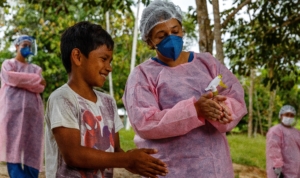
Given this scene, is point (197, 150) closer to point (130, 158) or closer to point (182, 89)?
point (182, 89)

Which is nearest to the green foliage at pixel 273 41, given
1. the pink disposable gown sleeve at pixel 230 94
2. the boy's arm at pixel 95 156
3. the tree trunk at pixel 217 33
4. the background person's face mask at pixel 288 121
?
the background person's face mask at pixel 288 121

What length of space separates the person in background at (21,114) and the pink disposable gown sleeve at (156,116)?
3.41 meters

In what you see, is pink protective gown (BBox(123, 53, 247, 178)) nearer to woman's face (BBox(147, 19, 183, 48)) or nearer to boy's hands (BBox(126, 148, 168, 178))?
woman's face (BBox(147, 19, 183, 48))

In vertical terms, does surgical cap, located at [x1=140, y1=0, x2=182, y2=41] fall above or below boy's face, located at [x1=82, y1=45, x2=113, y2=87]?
above

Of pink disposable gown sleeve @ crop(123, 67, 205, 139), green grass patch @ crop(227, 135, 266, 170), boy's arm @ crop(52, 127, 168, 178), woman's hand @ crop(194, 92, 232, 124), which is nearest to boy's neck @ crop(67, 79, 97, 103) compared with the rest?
boy's arm @ crop(52, 127, 168, 178)

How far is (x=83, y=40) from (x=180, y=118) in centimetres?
67

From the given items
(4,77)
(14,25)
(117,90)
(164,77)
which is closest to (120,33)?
(14,25)

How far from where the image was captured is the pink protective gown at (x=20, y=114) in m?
6.16

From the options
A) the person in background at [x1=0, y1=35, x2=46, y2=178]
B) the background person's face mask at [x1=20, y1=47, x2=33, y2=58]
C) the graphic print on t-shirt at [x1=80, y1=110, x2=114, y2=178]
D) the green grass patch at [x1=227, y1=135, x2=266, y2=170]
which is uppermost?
the background person's face mask at [x1=20, y1=47, x2=33, y2=58]

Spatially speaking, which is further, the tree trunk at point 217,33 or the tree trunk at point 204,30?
the tree trunk at point 217,33

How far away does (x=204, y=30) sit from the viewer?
5.02m

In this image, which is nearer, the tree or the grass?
the tree

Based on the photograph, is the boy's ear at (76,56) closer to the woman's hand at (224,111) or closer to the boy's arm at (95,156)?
the boy's arm at (95,156)

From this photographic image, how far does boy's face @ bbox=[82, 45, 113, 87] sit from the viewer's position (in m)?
2.48
